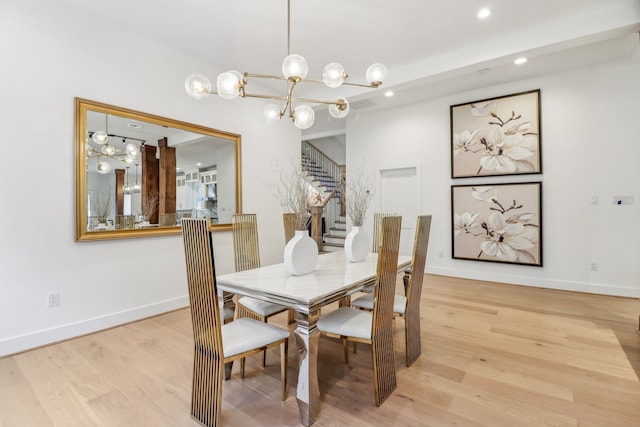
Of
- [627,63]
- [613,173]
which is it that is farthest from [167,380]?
[627,63]

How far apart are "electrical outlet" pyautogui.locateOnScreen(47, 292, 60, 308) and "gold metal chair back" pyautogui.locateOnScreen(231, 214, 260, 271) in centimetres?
163

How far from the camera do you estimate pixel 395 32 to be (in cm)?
323

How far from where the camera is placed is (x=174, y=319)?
3.23 m

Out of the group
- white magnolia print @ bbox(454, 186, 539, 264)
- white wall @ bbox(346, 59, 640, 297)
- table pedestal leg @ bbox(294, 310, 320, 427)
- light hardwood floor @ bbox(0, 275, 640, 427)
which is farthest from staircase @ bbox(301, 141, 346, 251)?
table pedestal leg @ bbox(294, 310, 320, 427)

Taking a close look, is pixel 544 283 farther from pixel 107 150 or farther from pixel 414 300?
pixel 107 150

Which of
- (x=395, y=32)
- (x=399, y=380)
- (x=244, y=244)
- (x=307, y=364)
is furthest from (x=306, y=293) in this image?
(x=395, y=32)

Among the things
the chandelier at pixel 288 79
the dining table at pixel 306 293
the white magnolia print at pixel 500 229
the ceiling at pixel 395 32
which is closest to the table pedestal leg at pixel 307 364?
the dining table at pixel 306 293

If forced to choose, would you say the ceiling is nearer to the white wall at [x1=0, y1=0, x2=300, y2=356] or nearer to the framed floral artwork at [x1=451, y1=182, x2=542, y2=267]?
the white wall at [x1=0, y1=0, x2=300, y2=356]

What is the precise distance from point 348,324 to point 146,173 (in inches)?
111

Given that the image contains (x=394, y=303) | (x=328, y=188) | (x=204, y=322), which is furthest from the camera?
(x=328, y=188)

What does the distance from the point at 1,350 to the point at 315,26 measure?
398 centimetres

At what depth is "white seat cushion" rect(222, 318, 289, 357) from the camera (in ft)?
5.16

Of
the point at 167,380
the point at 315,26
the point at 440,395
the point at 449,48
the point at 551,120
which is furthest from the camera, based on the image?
the point at 551,120

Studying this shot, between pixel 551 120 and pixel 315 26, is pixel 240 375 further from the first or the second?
pixel 551 120
